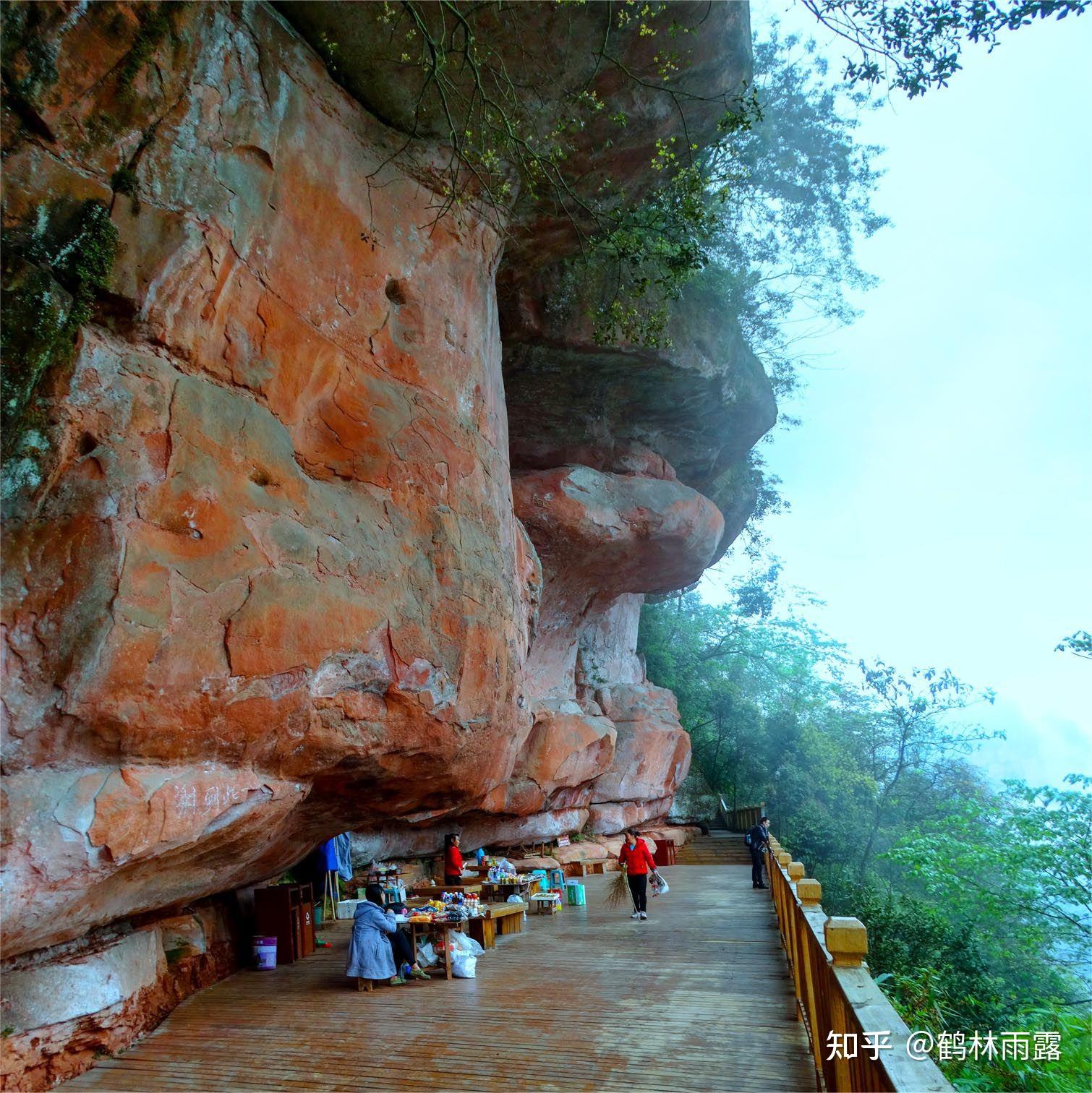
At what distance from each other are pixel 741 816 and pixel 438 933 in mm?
17092

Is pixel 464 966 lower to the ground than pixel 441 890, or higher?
lower

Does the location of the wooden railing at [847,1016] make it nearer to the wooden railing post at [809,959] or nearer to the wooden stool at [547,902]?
the wooden railing post at [809,959]

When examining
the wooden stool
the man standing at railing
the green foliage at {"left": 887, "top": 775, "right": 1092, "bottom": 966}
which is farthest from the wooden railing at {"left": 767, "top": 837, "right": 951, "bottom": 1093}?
the green foliage at {"left": 887, "top": 775, "right": 1092, "bottom": 966}

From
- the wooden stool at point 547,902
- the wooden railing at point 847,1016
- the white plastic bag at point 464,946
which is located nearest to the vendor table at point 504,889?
the wooden stool at point 547,902

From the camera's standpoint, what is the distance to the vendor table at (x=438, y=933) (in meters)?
8.34

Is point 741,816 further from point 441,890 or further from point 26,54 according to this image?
point 26,54

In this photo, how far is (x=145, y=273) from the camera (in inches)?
213

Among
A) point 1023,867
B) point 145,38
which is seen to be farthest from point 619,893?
point 145,38

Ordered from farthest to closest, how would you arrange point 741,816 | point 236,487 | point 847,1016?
point 741,816
point 236,487
point 847,1016

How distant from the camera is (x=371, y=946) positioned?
25.9ft

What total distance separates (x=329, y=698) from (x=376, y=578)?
102 cm

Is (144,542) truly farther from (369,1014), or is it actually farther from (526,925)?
(526,925)

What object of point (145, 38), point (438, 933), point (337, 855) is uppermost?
point (145, 38)

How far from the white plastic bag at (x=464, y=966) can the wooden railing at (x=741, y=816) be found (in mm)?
13982
